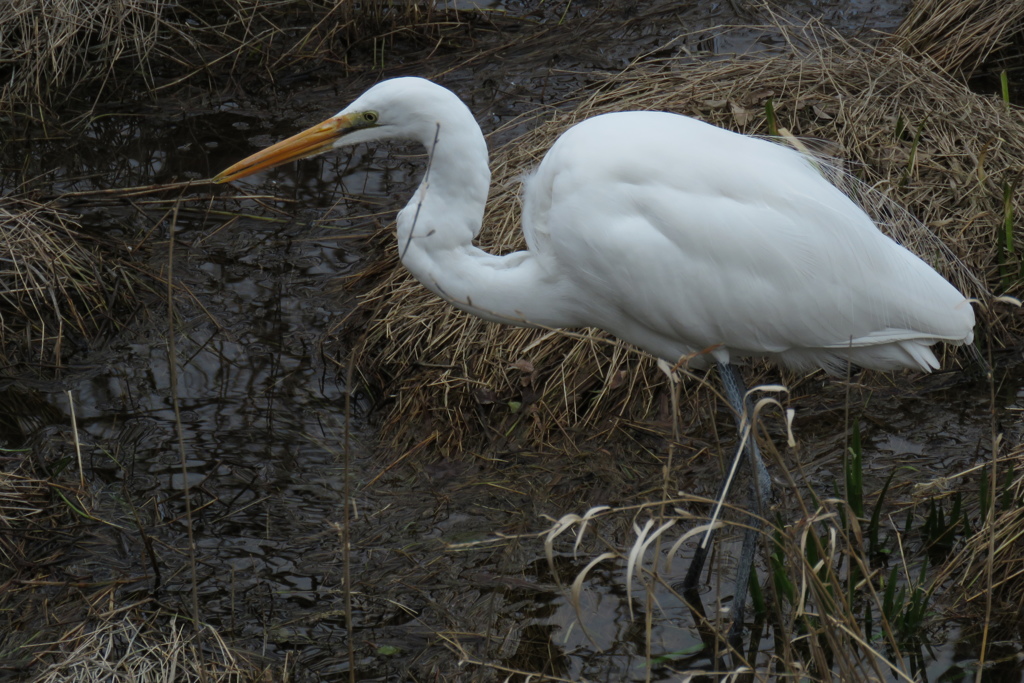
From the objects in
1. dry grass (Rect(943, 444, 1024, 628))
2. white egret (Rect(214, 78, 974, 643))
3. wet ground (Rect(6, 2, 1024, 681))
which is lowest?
wet ground (Rect(6, 2, 1024, 681))

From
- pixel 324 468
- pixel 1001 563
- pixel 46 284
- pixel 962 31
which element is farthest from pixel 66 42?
pixel 1001 563

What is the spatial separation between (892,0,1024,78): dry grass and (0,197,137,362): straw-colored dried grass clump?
4243 mm

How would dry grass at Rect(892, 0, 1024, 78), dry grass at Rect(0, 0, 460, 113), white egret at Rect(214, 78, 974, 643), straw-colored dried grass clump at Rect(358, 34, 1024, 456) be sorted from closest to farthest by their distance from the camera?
white egret at Rect(214, 78, 974, 643)
straw-colored dried grass clump at Rect(358, 34, 1024, 456)
dry grass at Rect(892, 0, 1024, 78)
dry grass at Rect(0, 0, 460, 113)

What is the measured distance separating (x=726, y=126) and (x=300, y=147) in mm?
2424

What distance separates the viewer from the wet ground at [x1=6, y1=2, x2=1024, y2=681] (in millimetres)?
3268

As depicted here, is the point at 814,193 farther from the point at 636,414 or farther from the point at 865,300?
the point at 636,414

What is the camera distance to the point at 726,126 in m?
4.93

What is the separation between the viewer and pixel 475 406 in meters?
4.31

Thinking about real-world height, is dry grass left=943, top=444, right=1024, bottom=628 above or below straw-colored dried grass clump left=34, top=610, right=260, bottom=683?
above

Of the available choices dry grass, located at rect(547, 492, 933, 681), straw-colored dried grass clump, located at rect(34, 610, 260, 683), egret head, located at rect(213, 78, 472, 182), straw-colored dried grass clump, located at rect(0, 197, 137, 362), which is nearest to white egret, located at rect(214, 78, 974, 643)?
egret head, located at rect(213, 78, 472, 182)

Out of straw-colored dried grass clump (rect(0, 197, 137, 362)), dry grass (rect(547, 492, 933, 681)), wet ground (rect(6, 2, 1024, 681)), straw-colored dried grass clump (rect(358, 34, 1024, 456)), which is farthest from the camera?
straw-colored dried grass clump (rect(0, 197, 137, 362))

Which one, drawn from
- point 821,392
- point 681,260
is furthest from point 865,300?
point 821,392

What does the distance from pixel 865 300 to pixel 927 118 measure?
2.07 m

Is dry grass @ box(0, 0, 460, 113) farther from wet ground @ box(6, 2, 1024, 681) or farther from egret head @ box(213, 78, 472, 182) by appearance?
egret head @ box(213, 78, 472, 182)
